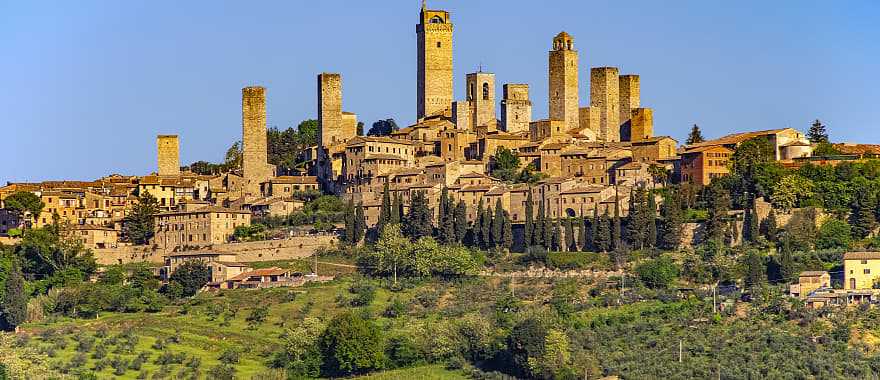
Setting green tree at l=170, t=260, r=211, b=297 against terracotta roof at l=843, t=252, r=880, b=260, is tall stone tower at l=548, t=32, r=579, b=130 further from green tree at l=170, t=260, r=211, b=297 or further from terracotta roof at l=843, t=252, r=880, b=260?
terracotta roof at l=843, t=252, r=880, b=260

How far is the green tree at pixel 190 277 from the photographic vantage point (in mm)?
75125

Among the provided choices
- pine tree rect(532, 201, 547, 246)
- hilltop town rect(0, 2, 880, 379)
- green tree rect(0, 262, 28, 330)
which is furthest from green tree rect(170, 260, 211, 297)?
pine tree rect(532, 201, 547, 246)

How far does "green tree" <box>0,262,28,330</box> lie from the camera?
7312 centimetres

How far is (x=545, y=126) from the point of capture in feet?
287

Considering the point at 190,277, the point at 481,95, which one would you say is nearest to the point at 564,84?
the point at 481,95

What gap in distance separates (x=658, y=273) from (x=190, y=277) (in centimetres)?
1599

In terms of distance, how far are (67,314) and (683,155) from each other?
22.8 metres

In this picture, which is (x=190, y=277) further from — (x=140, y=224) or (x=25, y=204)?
(x=25, y=204)

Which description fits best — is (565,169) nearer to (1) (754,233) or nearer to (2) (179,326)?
(1) (754,233)

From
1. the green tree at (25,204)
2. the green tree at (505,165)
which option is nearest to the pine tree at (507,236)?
the green tree at (505,165)

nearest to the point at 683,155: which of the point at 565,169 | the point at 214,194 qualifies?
the point at 565,169

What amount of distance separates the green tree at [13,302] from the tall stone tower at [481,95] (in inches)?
898

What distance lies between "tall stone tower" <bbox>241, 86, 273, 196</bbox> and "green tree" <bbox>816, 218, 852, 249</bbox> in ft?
78.8

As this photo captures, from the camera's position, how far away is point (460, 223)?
7669 cm
